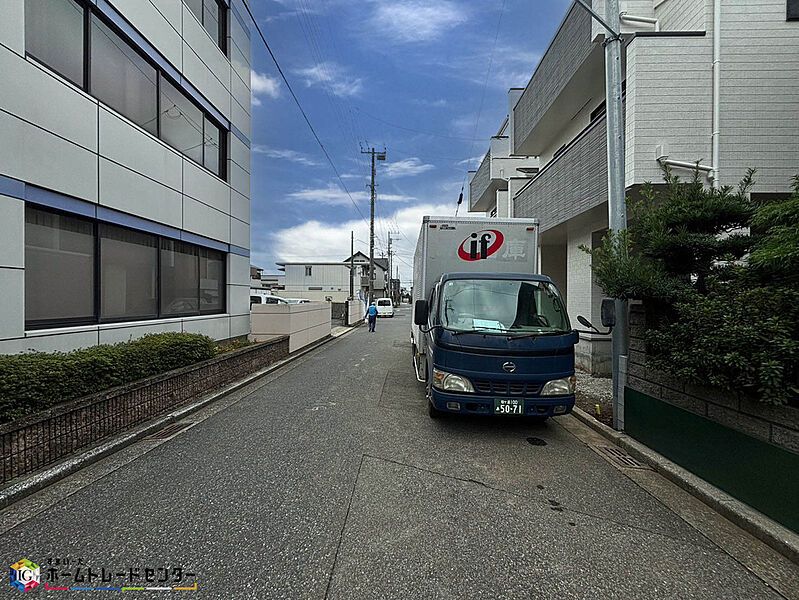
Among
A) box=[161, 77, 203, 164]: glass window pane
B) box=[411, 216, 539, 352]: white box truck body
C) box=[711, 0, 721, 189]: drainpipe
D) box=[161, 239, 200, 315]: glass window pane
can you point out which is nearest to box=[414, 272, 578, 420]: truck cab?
box=[411, 216, 539, 352]: white box truck body

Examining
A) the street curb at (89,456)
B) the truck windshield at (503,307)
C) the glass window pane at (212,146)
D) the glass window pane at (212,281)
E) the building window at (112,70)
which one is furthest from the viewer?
the glass window pane at (212,146)

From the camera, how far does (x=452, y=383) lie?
543cm

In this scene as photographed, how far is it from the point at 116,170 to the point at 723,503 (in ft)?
30.2

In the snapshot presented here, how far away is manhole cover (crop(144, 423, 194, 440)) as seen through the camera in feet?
18.1

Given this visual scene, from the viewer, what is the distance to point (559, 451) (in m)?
5.23

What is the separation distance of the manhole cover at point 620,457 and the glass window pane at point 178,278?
8.31 meters

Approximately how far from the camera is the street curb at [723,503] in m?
3.17

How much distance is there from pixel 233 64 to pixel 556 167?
9.11 meters

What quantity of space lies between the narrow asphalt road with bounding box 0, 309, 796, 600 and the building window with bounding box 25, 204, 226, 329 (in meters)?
2.75

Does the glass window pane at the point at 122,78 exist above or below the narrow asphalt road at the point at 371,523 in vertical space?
above

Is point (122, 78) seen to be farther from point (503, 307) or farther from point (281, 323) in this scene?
point (503, 307)

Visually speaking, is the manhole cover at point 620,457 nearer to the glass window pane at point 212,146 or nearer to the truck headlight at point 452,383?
the truck headlight at point 452,383

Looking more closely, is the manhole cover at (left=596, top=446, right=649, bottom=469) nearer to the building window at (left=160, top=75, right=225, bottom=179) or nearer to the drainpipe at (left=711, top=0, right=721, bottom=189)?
the drainpipe at (left=711, top=0, right=721, bottom=189)

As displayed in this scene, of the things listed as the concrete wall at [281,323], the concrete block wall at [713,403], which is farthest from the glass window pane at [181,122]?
the concrete block wall at [713,403]
